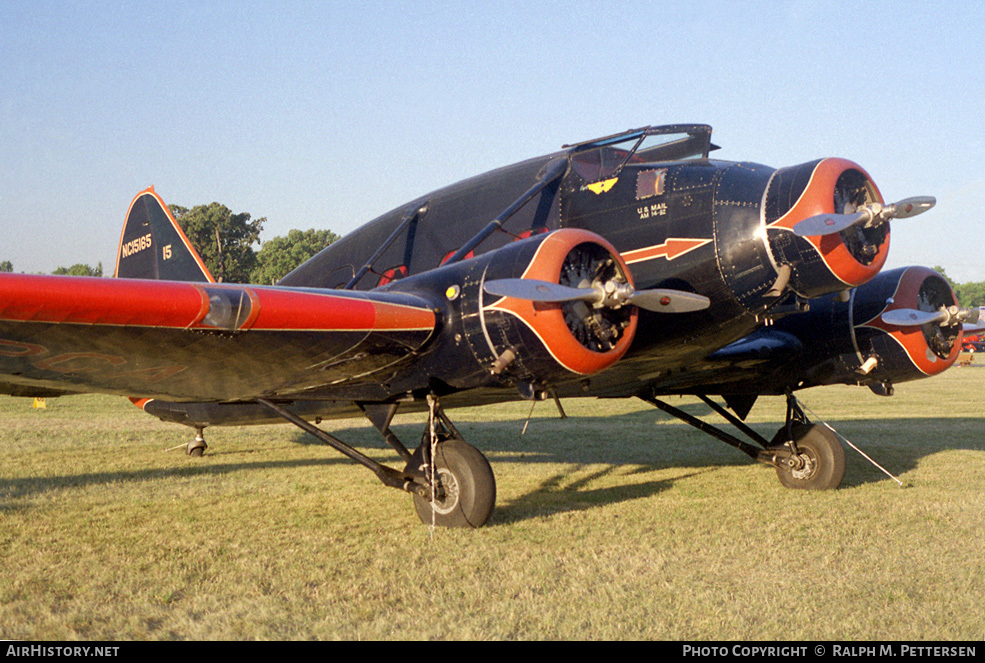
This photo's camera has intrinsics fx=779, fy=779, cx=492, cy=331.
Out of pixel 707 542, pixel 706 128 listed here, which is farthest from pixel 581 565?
pixel 706 128

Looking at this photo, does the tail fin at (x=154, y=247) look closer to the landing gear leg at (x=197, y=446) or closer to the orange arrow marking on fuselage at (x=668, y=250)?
the landing gear leg at (x=197, y=446)

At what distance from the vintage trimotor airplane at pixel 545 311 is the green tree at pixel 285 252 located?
6833cm

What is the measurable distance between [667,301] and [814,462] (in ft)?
15.0

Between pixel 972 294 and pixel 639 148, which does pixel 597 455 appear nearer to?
pixel 639 148

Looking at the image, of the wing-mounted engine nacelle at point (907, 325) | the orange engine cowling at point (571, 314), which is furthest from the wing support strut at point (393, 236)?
the wing-mounted engine nacelle at point (907, 325)

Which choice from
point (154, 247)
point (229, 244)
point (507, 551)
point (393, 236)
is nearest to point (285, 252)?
point (229, 244)

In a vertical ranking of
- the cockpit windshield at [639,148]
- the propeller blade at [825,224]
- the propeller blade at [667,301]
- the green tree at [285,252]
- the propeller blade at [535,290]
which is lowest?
the propeller blade at [667,301]

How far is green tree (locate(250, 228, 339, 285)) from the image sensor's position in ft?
249

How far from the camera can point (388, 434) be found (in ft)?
26.9

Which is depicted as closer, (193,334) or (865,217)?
(193,334)

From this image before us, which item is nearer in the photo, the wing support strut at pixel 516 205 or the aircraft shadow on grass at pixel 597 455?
the wing support strut at pixel 516 205

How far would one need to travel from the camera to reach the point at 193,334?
6293mm

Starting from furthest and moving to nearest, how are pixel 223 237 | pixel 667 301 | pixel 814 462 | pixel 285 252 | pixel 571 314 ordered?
pixel 285 252
pixel 223 237
pixel 814 462
pixel 571 314
pixel 667 301

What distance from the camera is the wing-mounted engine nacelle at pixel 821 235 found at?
6.95 metres
